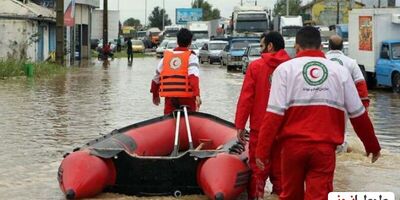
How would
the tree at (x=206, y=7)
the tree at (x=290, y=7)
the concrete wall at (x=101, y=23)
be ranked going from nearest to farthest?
the concrete wall at (x=101, y=23), the tree at (x=290, y=7), the tree at (x=206, y=7)

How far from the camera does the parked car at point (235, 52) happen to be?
126ft

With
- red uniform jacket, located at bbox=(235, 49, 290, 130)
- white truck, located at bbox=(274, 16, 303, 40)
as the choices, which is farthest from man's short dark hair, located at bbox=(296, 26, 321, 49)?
white truck, located at bbox=(274, 16, 303, 40)

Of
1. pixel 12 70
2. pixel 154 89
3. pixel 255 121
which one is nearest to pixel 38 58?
pixel 12 70

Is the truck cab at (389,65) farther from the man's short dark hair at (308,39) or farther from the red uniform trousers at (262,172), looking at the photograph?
the man's short dark hair at (308,39)

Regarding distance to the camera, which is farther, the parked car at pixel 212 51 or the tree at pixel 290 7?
the tree at pixel 290 7

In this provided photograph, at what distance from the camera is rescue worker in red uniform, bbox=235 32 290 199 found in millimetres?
7324

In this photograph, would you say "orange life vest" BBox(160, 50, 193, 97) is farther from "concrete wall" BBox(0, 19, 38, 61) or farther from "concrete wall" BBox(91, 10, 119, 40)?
"concrete wall" BBox(91, 10, 119, 40)

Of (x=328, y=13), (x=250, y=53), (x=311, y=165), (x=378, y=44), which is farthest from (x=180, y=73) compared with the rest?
(x=328, y=13)

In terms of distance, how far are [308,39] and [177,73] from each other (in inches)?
170

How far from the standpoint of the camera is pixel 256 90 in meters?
7.45

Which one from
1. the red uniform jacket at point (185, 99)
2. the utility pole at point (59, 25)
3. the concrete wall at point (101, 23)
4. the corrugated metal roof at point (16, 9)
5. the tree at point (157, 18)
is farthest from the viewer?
the tree at point (157, 18)

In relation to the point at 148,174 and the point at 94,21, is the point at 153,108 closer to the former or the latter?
the point at 148,174

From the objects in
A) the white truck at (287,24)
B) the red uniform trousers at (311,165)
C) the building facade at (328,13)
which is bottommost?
the red uniform trousers at (311,165)

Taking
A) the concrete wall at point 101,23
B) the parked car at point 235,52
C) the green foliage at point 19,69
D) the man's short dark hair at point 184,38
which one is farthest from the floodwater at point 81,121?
the concrete wall at point 101,23
